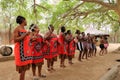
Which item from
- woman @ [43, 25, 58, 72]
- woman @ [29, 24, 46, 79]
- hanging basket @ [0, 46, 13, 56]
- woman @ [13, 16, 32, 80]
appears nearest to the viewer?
woman @ [13, 16, 32, 80]

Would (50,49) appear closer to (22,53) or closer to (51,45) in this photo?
(51,45)

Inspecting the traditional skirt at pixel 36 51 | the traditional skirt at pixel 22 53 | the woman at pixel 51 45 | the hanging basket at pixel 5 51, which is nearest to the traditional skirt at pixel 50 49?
the woman at pixel 51 45

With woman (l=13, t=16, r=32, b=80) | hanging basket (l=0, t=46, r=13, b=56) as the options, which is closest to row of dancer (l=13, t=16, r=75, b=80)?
woman (l=13, t=16, r=32, b=80)

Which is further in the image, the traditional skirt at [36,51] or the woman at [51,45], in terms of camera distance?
the woman at [51,45]

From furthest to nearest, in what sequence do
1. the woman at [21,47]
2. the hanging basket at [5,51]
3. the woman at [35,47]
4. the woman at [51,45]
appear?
1. the hanging basket at [5,51]
2. the woman at [51,45]
3. the woman at [35,47]
4. the woman at [21,47]

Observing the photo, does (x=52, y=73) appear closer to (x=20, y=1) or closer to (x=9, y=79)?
(x=9, y=79)

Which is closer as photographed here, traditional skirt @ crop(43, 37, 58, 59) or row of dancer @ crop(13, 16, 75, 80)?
row of dancer @ crop(13, 16, 75, 80)

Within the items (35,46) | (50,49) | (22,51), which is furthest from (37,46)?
(22,51)

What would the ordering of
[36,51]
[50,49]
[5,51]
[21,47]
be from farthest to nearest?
[5,51], [50,49], [36,51], [21,47]

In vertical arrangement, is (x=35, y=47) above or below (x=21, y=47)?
below

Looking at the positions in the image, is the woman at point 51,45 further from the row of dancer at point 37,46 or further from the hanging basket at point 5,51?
the hanging basket at point 5,51

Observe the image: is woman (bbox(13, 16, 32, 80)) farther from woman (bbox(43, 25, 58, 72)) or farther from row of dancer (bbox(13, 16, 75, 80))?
woman (bbox(43, 25, 58, 72))

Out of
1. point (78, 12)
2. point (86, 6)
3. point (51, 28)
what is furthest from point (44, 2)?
point (51, 28)

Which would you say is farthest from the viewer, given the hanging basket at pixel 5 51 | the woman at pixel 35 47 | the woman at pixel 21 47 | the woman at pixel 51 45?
the hanging basket at pixel 5 51
